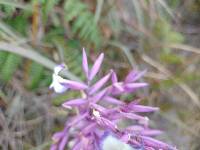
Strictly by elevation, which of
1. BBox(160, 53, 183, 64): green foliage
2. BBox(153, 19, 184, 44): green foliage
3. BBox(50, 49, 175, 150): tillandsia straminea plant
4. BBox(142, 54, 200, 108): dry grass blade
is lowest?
BBox(50, 49, 175, 150): tillandsia straminea plant

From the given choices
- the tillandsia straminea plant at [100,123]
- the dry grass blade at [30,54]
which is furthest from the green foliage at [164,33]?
the tillandsia straminea plant at [100,123]

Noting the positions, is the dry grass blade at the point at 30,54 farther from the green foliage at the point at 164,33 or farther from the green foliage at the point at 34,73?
the green foliage at the point at 164,33

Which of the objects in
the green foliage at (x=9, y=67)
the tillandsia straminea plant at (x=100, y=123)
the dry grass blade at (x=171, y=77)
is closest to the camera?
the tillandsia straminea plant at (x=100, y=123)

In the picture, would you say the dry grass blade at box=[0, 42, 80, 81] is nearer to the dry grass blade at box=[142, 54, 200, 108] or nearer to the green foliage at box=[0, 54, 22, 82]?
the green foliage at box=[0, 54, 22, 82]

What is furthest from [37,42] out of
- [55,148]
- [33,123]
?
[55,148]

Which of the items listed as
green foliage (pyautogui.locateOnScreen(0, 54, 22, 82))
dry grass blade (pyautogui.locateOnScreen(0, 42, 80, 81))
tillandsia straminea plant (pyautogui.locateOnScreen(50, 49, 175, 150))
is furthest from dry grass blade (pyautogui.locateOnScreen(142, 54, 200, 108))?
tillandsia straminea plant (pyautogui.locateOnScreen(50, 49, 175, 150))

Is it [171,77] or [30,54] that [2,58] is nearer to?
[30,54]

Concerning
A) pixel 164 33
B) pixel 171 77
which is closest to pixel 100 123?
pixel 171 77
